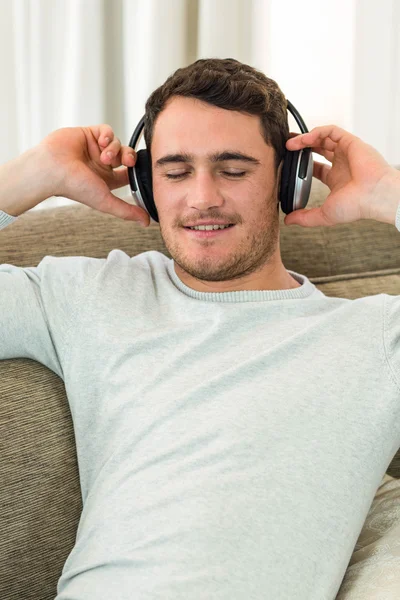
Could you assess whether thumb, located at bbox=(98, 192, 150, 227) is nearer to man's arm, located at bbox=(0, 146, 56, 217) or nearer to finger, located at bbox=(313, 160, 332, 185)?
man's arm, located at bbox=(0, 146, 56, 217)

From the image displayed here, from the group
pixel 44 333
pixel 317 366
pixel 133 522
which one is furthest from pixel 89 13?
pixel 133 522

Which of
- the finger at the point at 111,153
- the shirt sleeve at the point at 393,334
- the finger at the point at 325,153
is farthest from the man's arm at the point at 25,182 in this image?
the shirt sleeve at the point at 393,334

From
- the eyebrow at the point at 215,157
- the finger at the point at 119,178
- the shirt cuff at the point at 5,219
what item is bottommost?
the shirt cuff at the point at 5,219

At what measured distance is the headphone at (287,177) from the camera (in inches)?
58.3

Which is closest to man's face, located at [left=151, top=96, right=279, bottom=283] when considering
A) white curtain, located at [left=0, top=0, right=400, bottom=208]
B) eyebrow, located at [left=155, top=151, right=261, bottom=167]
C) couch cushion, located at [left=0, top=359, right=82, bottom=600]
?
eyebrow, located at [left=155, top=151, right=261, bottom=167]

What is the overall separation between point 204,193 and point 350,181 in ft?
1.08

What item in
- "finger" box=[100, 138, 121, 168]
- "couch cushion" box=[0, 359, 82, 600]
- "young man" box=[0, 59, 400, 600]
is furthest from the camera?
"finger" box=[100, 138, 121, 168]

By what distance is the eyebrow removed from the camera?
143cm

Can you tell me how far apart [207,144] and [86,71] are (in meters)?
1.05

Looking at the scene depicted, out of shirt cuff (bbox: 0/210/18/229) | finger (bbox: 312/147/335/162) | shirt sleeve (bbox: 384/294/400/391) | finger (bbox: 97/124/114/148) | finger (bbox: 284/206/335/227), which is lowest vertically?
shirt sleeve (bbox: 384/294/400/391)

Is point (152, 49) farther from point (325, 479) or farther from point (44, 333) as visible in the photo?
point (325, 479)

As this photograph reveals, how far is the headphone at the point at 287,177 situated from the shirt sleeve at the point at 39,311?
0.23 m

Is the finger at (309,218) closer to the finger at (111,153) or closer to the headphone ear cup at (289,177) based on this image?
the headphone ear cup at (289,177)

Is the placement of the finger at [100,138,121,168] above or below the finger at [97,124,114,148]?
below
